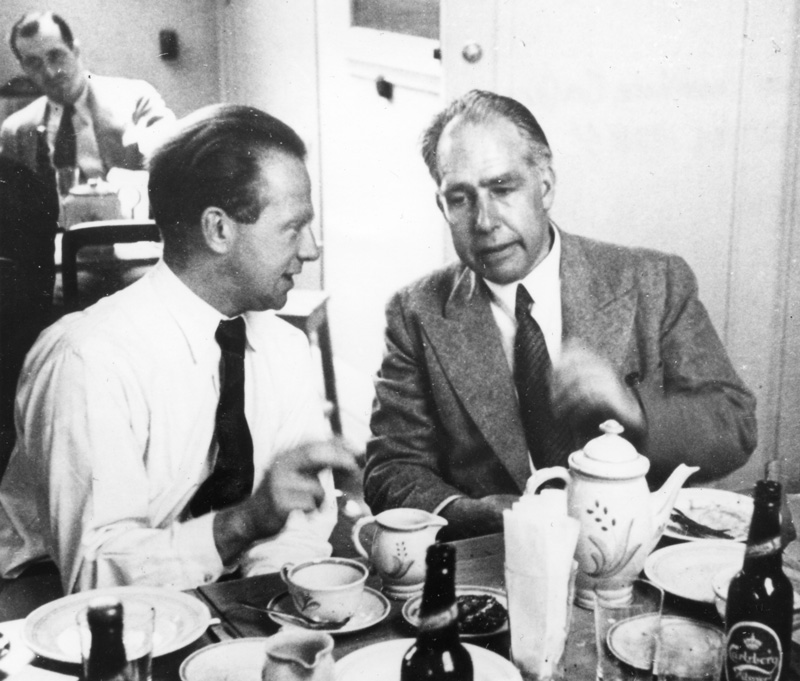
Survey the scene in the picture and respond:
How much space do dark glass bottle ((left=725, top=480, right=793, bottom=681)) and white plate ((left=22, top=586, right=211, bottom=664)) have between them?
2.40ft

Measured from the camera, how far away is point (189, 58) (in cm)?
174

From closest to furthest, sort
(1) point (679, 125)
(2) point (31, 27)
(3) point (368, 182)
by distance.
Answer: (2) point (31, 27)
(3) point (368, 182)
(1) point (679, 125)

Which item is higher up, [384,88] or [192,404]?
[384,88]

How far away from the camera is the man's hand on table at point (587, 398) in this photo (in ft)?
7.32

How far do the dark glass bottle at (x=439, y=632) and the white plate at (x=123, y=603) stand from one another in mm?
390

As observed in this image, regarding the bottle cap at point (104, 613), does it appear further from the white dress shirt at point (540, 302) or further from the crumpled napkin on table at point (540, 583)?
the white dress shirt at point (540, 302)

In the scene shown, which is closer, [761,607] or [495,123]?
[761,607]

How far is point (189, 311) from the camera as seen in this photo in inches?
73.9

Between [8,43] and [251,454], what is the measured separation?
0.88 metres

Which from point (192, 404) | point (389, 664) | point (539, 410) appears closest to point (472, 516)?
point (539, 410)

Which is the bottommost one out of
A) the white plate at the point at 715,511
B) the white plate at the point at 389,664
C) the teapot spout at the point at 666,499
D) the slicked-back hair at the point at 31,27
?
the white plate at the point at 715,511

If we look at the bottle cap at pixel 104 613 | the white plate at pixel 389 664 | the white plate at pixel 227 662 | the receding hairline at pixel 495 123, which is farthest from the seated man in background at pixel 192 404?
the bottle cap at pixel 104 613

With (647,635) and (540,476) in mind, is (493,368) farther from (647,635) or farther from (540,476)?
(647,635)

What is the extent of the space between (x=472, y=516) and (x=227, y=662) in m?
0.87
